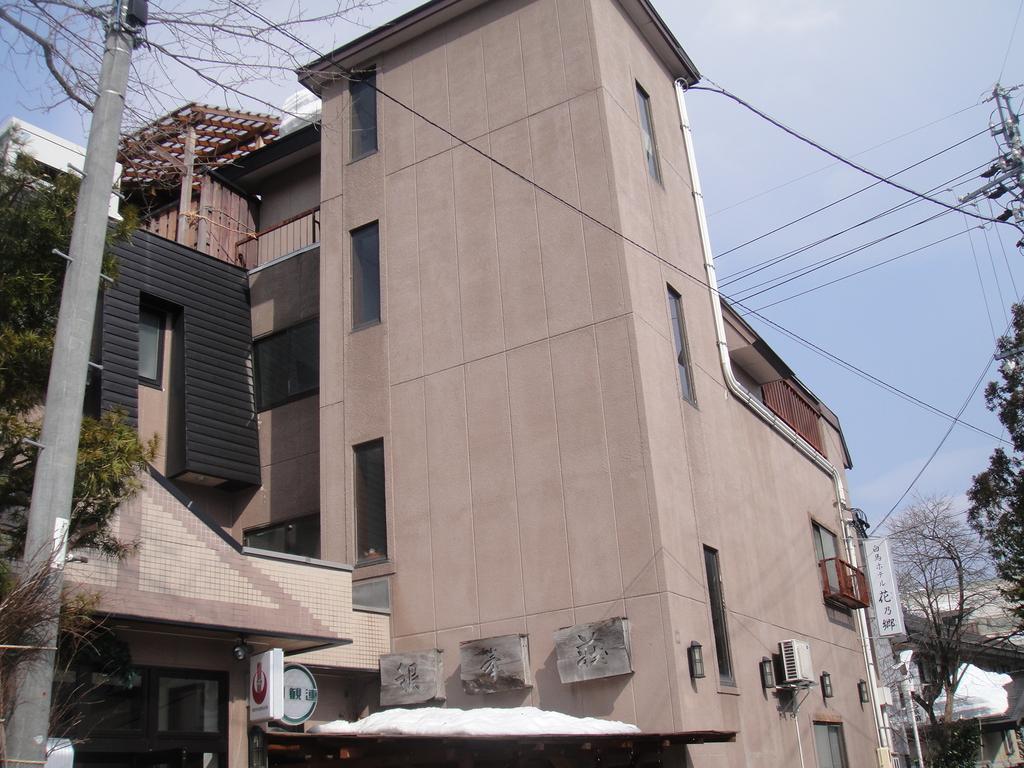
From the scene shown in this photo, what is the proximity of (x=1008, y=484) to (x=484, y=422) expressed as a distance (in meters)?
13.1

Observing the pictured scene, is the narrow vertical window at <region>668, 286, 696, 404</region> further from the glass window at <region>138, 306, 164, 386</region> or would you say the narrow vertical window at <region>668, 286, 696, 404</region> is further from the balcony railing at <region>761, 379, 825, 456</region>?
the glass window at <region>138, 306, 164, 386</region>

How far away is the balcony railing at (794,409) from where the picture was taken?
65.4 ft

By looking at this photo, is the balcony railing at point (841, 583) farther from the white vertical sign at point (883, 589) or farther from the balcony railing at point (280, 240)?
the balcony railing at point (280, 240)

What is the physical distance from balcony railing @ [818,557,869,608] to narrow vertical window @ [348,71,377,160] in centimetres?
1085

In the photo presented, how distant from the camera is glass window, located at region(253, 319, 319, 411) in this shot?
52.2ft

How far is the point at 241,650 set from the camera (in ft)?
34.9

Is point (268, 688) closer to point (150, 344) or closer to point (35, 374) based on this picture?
point (35, 374)

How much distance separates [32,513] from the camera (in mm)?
5324

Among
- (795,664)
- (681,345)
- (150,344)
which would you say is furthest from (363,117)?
(795,664)

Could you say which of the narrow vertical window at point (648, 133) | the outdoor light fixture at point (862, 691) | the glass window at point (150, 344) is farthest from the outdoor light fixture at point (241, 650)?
the outdoor light fixture at point (862, 691)

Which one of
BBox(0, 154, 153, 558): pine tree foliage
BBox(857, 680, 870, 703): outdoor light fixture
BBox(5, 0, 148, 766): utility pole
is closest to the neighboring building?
BBox(857, 680, 870, 703): outdoor light fixture

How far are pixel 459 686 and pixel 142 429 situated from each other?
5.99 m

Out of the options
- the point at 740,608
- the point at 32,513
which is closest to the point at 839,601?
the point at 740,608

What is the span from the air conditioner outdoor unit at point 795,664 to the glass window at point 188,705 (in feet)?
25.2
